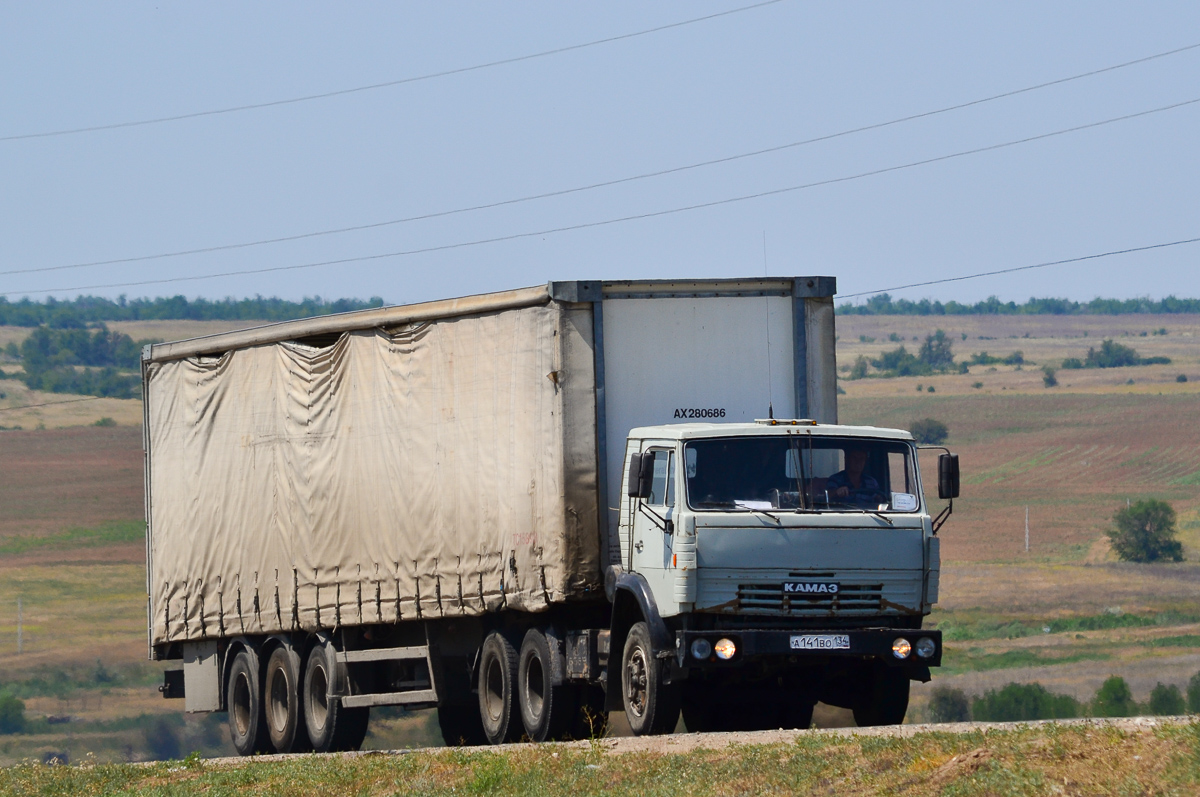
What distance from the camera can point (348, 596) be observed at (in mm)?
17000

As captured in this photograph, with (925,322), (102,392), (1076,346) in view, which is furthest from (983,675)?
(925,322)

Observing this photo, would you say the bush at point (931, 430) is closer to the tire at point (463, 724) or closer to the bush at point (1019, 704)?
the bush at point (1019, 704)

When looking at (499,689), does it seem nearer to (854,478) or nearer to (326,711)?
(326,711)

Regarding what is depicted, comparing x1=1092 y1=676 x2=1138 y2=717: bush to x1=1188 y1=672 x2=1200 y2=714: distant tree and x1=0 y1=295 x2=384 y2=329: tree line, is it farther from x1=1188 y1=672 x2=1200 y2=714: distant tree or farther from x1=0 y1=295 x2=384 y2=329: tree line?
x1=0 y1=295 x2=384 y2=329: tree line

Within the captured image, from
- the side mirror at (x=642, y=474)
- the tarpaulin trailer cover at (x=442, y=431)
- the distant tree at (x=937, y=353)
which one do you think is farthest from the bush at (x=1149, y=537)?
the side mirror at (x=642, y=474)

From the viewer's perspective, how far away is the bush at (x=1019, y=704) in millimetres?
55106

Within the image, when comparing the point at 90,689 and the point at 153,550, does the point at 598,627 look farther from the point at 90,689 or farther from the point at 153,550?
the point at 90,689

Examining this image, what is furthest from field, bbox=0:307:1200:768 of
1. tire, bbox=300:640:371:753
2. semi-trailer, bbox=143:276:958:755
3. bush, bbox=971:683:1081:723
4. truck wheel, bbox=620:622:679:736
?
truck wheel, bbox=620:622:679:736

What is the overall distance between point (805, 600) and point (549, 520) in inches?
100

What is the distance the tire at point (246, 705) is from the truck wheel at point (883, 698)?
773cm

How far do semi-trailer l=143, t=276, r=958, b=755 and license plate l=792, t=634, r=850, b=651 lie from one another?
0.02 m

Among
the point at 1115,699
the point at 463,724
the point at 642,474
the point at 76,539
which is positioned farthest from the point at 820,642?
the point at 76,539

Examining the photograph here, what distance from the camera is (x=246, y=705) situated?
19.3 metres

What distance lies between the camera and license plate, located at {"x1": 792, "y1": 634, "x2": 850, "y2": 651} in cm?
1257
